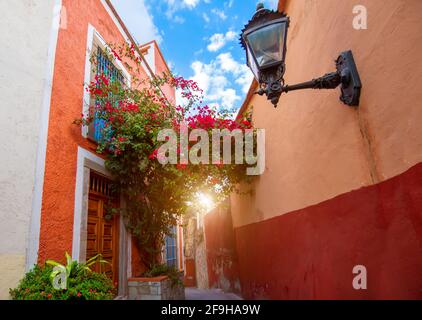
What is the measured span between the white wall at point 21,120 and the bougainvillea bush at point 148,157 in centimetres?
90

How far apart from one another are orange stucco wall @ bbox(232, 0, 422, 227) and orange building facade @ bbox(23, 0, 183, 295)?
3277 mm

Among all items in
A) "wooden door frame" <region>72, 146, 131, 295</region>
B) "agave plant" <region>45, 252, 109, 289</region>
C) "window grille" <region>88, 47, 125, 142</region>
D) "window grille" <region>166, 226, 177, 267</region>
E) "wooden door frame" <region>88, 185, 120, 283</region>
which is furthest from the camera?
"window grille" <region>166, 226, 177, 267</region>

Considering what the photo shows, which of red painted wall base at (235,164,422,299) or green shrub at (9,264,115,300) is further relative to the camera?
green shrub at (9,264,115,300)

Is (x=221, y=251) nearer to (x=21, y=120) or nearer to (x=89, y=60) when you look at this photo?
(x=89, y=60)

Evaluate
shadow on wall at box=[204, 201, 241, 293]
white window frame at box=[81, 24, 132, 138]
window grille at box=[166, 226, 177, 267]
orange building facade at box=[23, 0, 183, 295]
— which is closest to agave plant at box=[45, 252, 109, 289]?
orange building facade at box=[23, 0, 183, 295]

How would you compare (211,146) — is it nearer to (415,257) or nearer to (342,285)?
(342,285)

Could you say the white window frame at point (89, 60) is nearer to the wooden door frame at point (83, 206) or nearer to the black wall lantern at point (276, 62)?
the wooden door frame at point (83, 206)

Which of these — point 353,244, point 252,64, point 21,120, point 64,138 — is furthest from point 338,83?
point 64,138

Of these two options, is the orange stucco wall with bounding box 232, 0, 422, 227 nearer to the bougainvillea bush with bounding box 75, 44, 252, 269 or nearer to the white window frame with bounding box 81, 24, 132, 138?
the bougainvillea bush with bounding box 75, 44, 252, 269

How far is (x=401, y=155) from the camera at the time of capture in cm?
194

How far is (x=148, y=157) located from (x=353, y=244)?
3.69 m

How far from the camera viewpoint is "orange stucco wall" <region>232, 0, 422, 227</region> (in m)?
1.91

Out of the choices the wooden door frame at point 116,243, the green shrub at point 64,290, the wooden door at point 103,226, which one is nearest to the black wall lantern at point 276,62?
the green shrub at point 64,290

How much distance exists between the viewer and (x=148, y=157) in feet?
16.7
